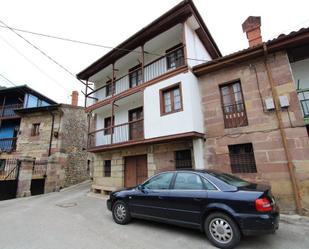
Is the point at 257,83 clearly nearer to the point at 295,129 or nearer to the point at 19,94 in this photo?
the point at 295,129

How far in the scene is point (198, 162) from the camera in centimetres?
718

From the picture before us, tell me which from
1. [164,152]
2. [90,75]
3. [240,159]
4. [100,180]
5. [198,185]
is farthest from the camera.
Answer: [90,75]

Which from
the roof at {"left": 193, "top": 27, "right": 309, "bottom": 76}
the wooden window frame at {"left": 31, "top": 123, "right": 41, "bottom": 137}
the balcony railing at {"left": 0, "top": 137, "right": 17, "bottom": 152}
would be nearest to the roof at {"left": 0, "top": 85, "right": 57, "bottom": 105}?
the wooden window frame at {"left": 31, "top": 123, "right": 41, "bottom": 137}

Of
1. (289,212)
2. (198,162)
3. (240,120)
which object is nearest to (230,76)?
(240,120)

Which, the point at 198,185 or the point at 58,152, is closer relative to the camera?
the point at 198,185

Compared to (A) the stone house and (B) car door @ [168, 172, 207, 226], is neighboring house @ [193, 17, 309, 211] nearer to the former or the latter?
(A) the stone house

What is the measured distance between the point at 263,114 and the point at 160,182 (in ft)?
15.0

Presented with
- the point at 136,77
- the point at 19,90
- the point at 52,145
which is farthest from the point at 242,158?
the point at 19,90

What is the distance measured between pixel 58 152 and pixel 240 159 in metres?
12.5

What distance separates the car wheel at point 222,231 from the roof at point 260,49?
596cm

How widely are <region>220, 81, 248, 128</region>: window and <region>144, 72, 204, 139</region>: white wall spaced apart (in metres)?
1.00

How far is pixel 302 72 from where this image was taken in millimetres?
7391

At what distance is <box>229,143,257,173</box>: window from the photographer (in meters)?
6.57

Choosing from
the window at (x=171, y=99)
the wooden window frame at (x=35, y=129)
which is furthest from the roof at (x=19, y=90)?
the window at (x=171, y=99)
